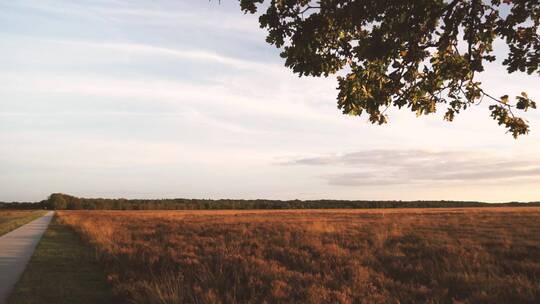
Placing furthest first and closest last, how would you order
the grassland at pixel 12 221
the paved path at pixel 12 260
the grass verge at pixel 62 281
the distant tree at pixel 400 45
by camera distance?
the grassland at pixel 12 221, the paved path at pixel 12 260, the grass verge at pixel 62 281, the distant tree at pixel 400 45

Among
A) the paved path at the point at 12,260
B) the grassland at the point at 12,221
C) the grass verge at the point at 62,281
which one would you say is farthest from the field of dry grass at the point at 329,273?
the grassland at the point at 12,221

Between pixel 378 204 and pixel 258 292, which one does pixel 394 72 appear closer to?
pixel 258 292

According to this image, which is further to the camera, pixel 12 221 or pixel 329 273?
pixel 12 221

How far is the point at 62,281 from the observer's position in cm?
1199

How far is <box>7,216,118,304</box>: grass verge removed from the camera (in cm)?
1006

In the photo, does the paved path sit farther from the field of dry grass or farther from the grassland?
the grassland

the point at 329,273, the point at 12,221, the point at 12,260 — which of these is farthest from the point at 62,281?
the point at 12,221

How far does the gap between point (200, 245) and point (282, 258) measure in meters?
4.97

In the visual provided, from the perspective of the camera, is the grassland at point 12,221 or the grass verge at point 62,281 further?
the grassland at point 12,221

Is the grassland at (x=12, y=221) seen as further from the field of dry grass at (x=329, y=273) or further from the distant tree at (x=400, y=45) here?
the distant tree at (x=400, y=45)

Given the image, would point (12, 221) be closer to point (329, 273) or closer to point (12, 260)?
point (12, 260)

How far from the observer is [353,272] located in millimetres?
12531

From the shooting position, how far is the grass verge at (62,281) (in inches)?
396

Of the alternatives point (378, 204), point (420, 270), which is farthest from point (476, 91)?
point (378, 204)
